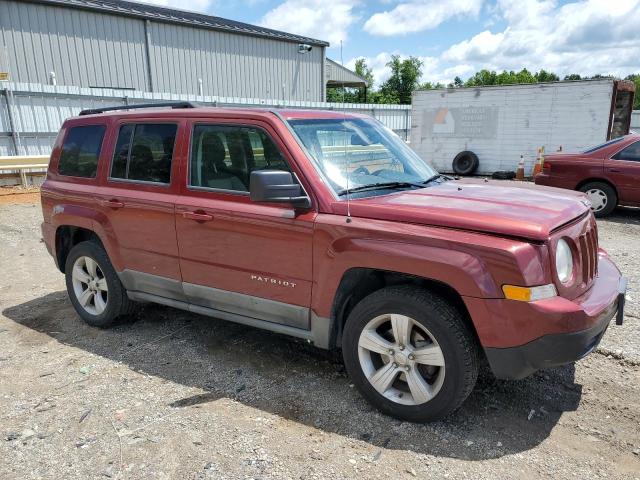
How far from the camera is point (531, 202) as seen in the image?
124 inches

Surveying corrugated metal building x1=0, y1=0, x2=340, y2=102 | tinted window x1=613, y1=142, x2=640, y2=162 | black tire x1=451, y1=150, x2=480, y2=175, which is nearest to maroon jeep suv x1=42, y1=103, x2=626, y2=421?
tinted window x1=613, y1=142, x2=640, y2=162

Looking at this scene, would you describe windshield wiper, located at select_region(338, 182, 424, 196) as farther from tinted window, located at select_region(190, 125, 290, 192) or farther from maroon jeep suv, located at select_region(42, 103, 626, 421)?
tinted window, located at select_region(190, 125, 290, 192)

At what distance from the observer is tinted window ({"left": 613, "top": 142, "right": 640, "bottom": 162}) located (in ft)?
30.1

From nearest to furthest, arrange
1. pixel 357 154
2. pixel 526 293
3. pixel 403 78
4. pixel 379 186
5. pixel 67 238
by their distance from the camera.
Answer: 1. pixel 526 293
2. pixel 379 186
3. pixel 357 154
4. pixel 67 238
5. pixel 403 78

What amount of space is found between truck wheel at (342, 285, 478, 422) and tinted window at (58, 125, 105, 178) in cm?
285

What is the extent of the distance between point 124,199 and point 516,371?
319 cm

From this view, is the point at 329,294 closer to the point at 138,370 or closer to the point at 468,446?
the point at 468,446

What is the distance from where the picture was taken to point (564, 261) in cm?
280

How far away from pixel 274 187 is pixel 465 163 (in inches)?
527

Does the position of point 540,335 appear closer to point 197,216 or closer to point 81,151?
point 197,216

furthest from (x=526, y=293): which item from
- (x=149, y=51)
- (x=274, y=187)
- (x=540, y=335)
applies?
(x=149, y=51)

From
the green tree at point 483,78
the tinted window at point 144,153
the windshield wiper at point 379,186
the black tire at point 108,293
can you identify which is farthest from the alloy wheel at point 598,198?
the green tree at point 483,78

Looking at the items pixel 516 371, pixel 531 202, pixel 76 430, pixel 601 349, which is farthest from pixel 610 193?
pixel 76 430

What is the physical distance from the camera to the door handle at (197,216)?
366 cm
